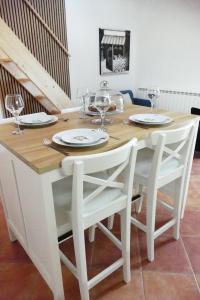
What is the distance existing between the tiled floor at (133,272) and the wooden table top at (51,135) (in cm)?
91

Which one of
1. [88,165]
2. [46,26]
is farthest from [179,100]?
[88,165]

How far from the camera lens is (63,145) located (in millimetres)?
1166

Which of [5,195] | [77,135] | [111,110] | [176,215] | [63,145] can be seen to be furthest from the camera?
[111,110]

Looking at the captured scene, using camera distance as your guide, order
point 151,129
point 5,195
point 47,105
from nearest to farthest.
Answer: point 151,129
point 5,195
point 47,105

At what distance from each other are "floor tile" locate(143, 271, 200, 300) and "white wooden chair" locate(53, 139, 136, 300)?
172 mm

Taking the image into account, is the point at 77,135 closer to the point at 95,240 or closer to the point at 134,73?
the point at 95,240

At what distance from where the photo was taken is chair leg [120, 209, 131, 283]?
130 cm

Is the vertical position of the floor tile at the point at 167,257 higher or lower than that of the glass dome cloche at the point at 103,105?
lower

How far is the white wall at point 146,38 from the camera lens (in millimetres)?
3811

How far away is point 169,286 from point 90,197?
854 millimetres

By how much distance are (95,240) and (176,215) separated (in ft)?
2.17

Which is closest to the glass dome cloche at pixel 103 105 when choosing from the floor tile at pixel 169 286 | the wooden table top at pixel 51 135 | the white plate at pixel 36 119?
the wooden table top at pixel 51 135

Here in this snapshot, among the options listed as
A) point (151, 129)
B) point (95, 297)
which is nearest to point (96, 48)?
point (151, 129)

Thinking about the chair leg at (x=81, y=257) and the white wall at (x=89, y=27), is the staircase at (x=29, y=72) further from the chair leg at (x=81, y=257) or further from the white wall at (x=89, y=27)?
the chair leg at (x=81, y=257)
